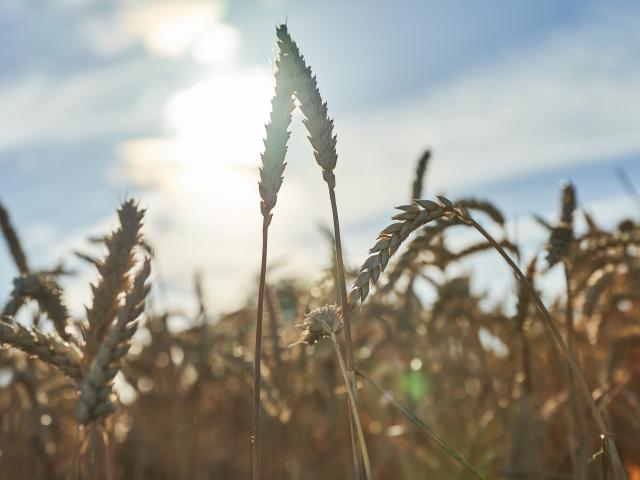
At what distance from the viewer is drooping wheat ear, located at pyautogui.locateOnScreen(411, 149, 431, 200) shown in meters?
2.45

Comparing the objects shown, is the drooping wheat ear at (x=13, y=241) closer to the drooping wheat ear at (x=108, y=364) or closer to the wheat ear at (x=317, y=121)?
the drooping wheat ear at (x=108, y=364)

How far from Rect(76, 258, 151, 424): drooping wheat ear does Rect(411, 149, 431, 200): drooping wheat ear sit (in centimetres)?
123

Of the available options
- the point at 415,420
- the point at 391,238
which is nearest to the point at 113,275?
the point at 391,238

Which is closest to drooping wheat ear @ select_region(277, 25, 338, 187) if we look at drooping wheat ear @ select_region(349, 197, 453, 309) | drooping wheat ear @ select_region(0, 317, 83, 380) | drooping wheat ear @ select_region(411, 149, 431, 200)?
drooping wheat ear @ select_region(349, 197, 453, 309)

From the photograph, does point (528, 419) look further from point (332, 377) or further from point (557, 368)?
point (557, 368)

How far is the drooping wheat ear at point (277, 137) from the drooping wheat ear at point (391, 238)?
0.24 m

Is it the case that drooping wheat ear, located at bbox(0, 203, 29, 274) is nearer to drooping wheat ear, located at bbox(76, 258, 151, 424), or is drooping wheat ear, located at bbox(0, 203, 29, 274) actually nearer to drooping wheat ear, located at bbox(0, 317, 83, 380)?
drooping wheat ear, located at bbox(0, 317, 83, 380)

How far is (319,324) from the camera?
4.83ft

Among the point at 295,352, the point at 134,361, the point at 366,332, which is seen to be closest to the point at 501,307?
the point at 366,332

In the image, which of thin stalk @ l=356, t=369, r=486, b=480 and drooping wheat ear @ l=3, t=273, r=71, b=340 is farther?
drooping wheat ear @ l=3, t=273, r=71, b=340

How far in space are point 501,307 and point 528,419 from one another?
8.75ft

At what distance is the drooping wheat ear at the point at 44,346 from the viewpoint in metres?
1.64

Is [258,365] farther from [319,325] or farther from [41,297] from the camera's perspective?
[41,297]

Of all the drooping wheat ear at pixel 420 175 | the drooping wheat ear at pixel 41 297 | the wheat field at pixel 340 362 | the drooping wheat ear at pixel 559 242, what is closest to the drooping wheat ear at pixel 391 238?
the wheat field at pixel 340 362
